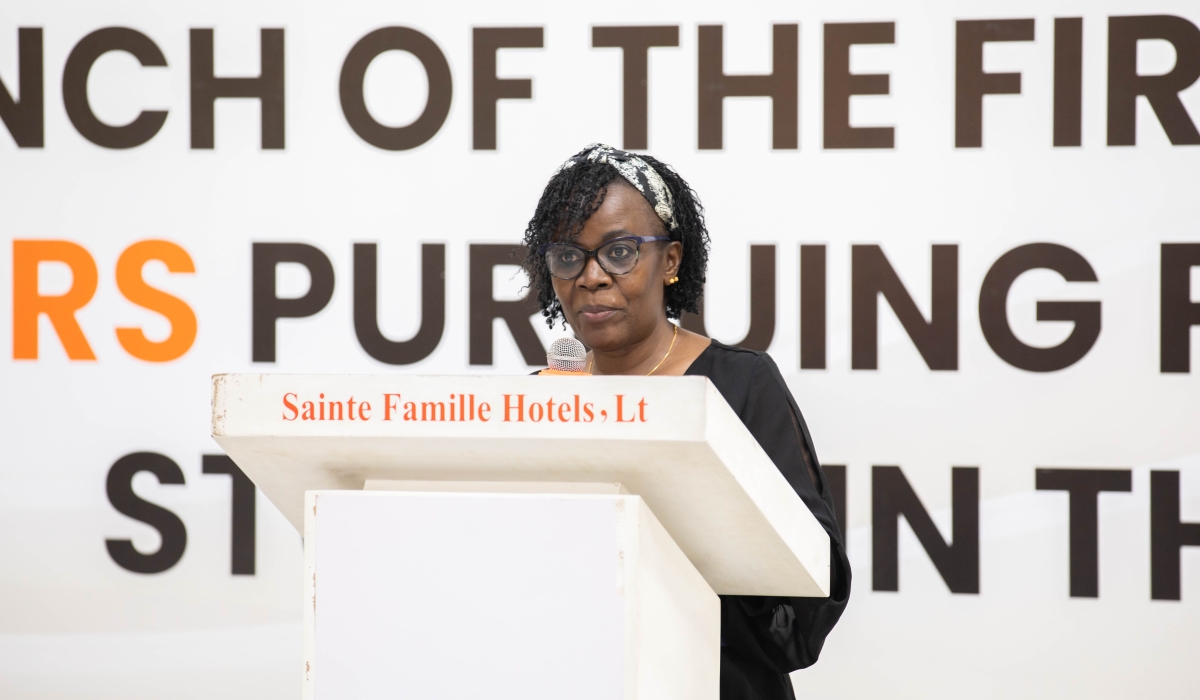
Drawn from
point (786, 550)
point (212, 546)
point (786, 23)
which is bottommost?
point (212, 546)

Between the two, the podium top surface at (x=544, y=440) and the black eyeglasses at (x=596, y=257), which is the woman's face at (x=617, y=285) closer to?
the black eyeglasses at (x=596, y=257)

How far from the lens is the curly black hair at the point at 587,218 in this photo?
4.42 feet

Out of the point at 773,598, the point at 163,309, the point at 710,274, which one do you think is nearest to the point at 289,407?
the point at 773,598

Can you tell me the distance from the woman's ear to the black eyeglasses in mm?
103

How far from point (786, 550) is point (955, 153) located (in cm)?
180

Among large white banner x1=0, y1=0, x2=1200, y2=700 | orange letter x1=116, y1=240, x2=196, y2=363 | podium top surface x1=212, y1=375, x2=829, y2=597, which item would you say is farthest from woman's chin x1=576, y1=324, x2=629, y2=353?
orange letter x1=116, y1=240, x2=196, y2=363

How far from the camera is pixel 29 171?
2537mm

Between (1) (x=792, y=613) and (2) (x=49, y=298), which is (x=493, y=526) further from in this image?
(2) (x=49, y=298)

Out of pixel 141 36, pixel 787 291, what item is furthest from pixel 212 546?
pixel 787 291

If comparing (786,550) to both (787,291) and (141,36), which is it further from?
(141,36)

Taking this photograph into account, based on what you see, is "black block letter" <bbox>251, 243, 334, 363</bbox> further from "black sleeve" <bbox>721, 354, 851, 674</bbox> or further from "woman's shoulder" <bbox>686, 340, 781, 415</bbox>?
"black sleeve" <bbox>721, 354, 851, 674</bbox>

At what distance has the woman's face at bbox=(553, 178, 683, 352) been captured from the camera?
1.32 metres

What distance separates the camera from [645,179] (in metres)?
1.40

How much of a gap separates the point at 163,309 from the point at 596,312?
1.58m
